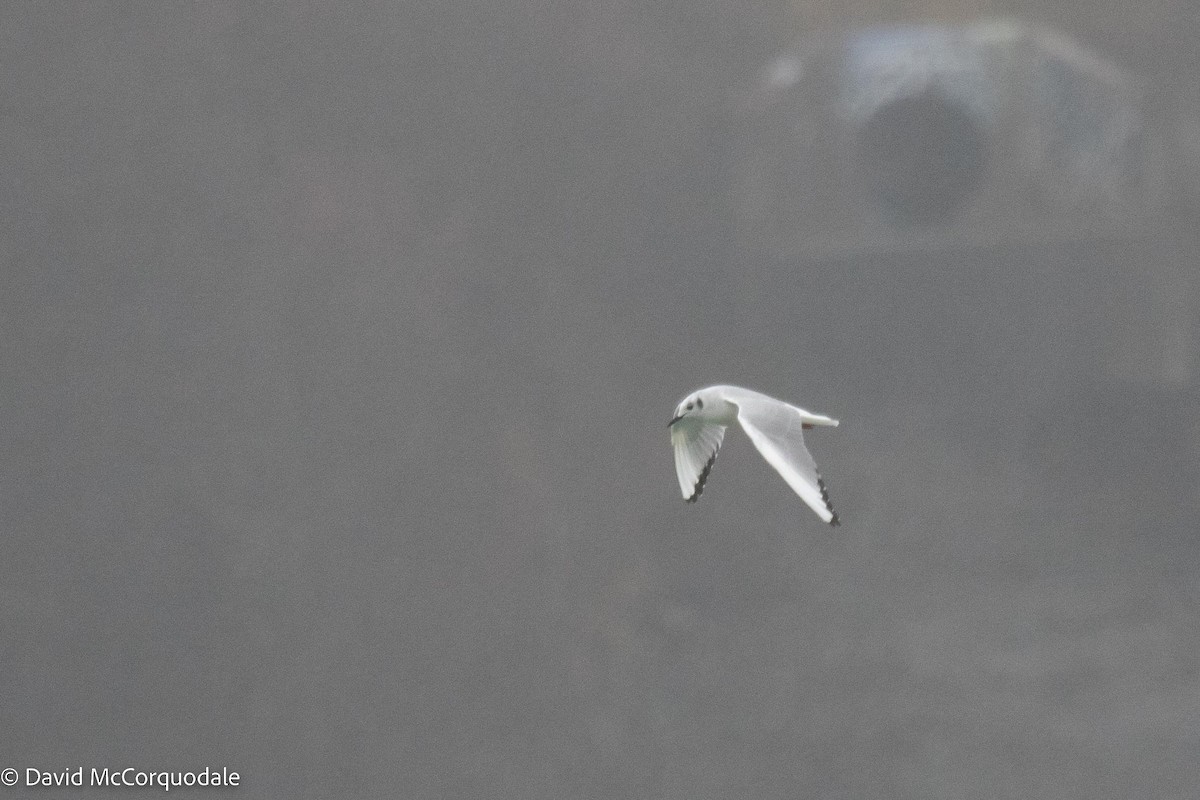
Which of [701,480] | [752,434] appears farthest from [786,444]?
[701,480]

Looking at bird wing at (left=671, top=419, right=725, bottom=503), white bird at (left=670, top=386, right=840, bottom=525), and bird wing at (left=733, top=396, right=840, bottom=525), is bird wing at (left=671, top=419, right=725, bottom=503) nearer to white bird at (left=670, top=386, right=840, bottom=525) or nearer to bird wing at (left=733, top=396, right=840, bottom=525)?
white bird at (left=670, top=386, right=840, bottom=525)

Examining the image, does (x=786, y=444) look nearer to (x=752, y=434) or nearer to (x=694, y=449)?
(x=752, y=434)

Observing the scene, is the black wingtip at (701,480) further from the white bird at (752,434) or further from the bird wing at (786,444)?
the bird wing at (786,444)

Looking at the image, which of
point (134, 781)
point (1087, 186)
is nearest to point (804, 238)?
point (1087, 186)

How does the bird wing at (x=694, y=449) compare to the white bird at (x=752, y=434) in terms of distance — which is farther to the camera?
the bird wing at (x=694, y=449)

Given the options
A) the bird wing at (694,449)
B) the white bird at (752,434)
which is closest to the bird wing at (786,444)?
the white bird at (752,434)

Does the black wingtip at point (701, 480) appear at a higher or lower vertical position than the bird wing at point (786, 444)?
higher
